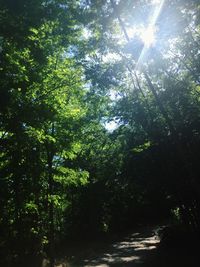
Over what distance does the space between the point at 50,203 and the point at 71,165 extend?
34.0ft

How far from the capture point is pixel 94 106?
19.3 m

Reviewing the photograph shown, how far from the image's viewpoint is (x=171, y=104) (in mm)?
14828

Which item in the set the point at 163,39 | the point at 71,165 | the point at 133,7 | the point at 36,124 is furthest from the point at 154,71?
the point at 71,165

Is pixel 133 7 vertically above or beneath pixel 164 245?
Answer: above

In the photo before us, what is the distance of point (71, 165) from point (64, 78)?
12856 millimetres

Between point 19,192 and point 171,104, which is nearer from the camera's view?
point 19,192

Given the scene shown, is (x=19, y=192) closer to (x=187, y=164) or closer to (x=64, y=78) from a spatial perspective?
(x=64, y=78)

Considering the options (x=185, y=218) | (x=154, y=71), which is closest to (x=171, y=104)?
(x=154, y=71)

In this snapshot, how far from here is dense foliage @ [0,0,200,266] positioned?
30.3ft

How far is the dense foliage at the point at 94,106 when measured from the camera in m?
9.23

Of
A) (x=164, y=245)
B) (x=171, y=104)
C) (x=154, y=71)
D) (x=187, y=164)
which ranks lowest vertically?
(x=164, y=245)

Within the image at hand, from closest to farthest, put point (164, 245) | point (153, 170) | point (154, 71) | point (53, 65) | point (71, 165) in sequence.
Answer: point (154, 71)
point (53, 65)
point (153, 170)
point (164, 245)
point (71, 165)

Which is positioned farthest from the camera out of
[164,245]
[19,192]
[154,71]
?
[164,245]

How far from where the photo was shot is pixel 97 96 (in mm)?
16625
